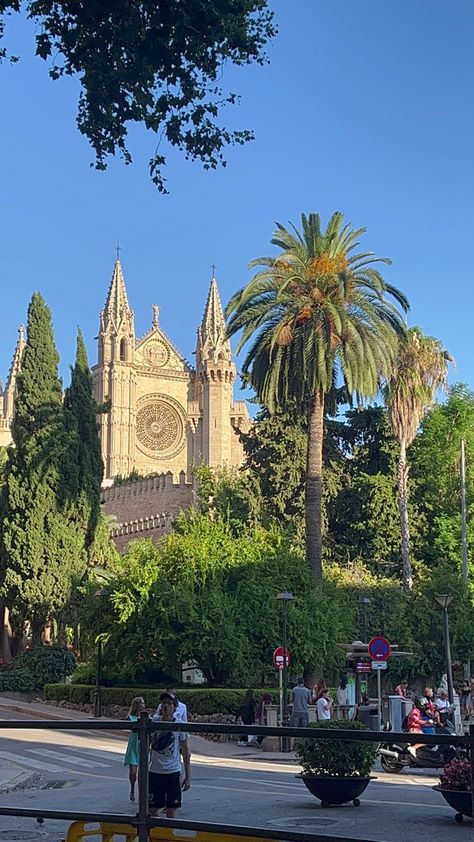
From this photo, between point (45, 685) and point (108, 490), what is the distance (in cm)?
4707

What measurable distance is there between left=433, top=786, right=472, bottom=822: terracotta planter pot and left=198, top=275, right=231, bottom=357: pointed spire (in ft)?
295

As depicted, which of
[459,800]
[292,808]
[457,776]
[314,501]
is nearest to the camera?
[459,800]

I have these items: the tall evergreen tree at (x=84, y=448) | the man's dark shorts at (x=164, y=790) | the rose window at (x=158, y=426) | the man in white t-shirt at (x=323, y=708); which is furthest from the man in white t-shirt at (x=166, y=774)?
the rose window at (x=158, y=426)

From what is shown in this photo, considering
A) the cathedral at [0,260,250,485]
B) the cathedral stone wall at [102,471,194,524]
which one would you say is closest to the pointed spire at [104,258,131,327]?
the cathedral at [0,260,250,485]

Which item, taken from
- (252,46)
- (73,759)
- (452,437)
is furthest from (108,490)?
(252,46)

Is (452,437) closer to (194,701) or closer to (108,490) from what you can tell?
(194,701)

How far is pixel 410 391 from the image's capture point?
45.6 meters

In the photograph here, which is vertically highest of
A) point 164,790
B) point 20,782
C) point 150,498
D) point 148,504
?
point 150,498

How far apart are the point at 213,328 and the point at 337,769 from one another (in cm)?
9320

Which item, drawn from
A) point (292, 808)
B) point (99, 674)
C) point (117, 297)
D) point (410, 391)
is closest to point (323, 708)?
point (99, 674)

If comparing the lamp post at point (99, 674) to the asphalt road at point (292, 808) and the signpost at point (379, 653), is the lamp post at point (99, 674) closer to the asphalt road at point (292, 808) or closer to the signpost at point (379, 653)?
the signpost at point (379, 653)

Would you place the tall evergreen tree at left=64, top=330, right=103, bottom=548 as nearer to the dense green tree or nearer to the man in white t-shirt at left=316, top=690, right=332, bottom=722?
the dense green tree

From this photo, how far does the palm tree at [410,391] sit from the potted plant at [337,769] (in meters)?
38.3

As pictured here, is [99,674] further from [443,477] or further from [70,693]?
[443,477]
